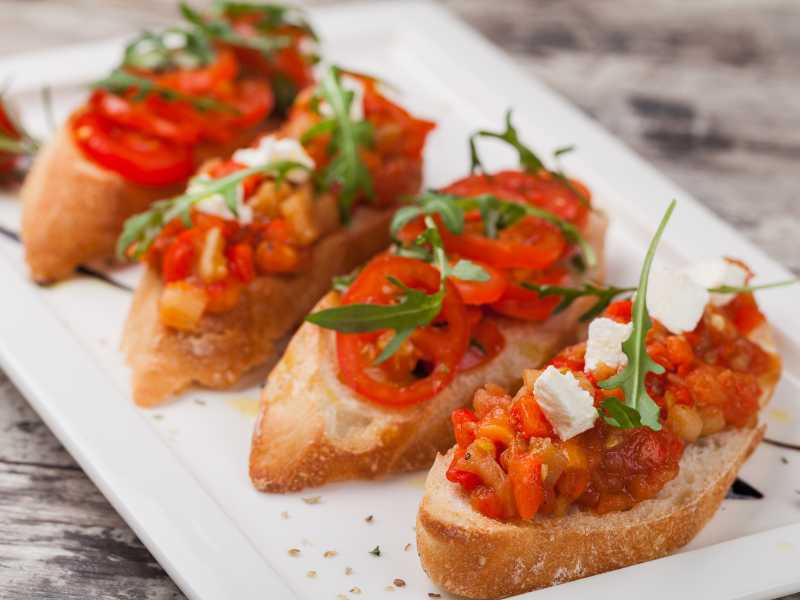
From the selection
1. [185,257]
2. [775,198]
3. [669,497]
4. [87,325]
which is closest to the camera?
[669,497]

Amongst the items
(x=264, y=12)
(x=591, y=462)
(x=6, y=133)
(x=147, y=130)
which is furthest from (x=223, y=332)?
(x=264, y=12)

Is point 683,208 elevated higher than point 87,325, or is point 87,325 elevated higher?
point 683,208

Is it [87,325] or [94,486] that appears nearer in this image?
[94,486]

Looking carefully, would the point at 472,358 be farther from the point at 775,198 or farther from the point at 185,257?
the point at 775,198

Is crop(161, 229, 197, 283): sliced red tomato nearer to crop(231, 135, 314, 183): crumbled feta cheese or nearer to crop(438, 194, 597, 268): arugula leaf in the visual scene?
crop(231, 135, 314, 183): crumbled feta cheese

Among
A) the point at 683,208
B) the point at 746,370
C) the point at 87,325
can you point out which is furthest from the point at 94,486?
the point at 683,208

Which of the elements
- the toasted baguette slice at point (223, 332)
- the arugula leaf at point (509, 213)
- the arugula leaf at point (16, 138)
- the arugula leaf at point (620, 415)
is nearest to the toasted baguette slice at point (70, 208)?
the arugula leaf at point (16, 138)

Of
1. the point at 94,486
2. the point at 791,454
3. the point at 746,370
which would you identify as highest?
the point at 746,370

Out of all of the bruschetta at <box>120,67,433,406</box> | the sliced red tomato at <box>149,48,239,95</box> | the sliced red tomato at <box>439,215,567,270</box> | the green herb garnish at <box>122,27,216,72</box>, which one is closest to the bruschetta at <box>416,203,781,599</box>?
the sliced red tomato at <box>439,215,567,270</box>
